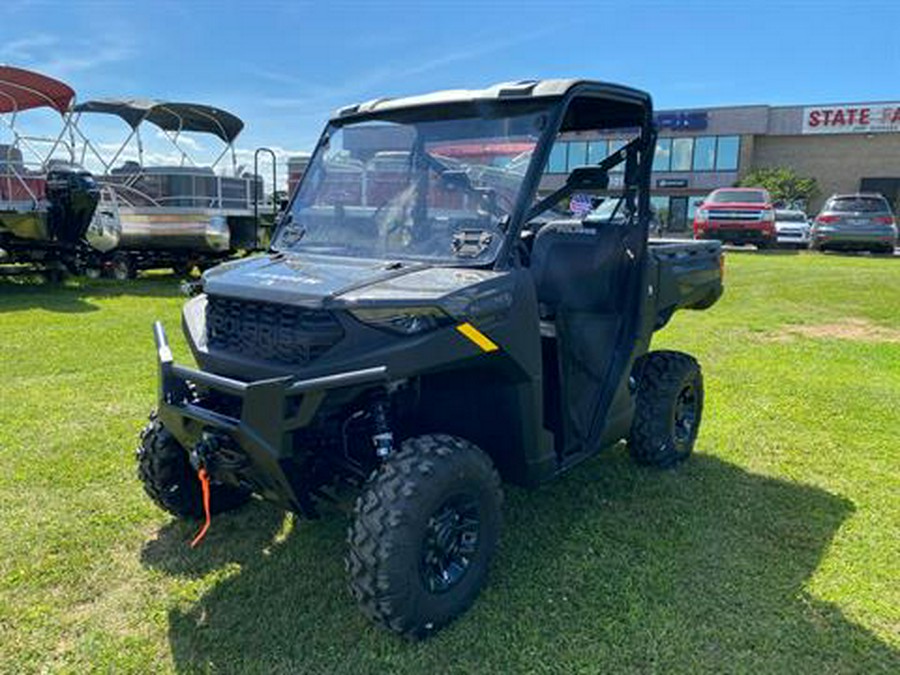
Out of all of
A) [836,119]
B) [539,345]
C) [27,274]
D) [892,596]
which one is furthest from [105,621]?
[836,119]

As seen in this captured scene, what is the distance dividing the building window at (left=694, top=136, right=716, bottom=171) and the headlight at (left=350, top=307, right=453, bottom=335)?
147 ft

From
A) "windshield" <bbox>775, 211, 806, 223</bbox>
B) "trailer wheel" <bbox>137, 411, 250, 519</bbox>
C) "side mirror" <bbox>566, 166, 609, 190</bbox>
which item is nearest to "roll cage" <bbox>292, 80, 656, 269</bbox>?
"side mirror" <bbox>566, 166, 609, 190</bbox>

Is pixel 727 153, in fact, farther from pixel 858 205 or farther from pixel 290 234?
pixel 290 234

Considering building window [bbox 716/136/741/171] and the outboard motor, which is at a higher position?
building window [bbox 716/136/741/171]

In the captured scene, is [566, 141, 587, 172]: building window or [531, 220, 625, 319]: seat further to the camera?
[566, 141, 587, 172]: building window

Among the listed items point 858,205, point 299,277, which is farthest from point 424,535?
point 858,205

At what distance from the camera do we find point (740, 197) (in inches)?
792

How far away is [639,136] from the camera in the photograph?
12.5 feet

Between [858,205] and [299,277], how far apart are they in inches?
771

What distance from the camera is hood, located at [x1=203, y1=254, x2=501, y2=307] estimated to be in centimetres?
256

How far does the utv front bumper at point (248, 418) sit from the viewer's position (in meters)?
2.46

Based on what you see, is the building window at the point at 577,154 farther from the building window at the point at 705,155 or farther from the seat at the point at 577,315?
the building window at the point at 705,155

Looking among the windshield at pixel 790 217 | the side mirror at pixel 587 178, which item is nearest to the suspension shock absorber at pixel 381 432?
the side mirror at pixel 587 178

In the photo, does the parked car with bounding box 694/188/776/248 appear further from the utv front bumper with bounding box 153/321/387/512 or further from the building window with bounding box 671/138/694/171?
the building window with bounding box 671/138/694/171
